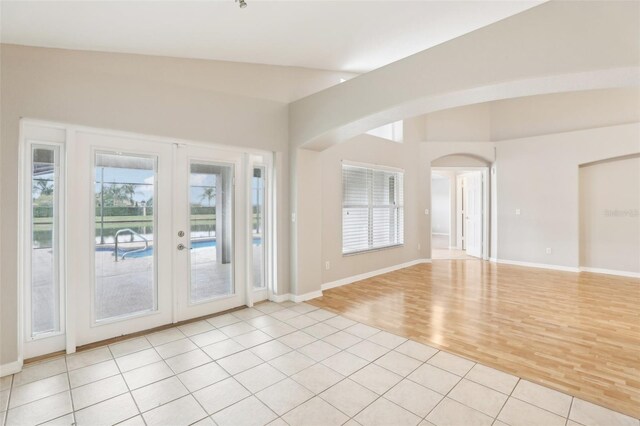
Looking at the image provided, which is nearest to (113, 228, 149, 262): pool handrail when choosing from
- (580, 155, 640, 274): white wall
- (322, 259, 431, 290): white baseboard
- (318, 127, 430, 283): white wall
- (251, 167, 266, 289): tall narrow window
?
(251, 167, 266, 289): tall narrow window

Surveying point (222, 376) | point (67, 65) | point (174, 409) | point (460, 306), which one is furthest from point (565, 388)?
point (67, 65)

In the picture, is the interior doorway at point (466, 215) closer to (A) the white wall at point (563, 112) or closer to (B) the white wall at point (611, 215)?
(A) the white wall at point (563, 112)

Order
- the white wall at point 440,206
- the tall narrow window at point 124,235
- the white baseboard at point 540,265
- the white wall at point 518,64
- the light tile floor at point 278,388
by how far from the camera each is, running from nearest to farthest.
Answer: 1. the light tile floor at point 278,388
2. the white wall at point 518,64
3. the tall narrow window at point 124,235
4. the white baseboard at point 540,265
5. the white wall at point 440,206

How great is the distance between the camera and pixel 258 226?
4.35m

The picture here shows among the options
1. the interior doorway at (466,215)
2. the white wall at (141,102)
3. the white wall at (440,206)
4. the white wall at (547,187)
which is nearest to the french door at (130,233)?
the white wall at (141,102)

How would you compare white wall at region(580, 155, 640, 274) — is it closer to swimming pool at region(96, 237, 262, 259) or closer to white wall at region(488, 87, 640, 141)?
white wall at region(488, 87, 640, 141)

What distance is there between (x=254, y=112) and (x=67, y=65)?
1958mm

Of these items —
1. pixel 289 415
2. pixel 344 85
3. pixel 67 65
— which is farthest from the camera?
pixel 344 85

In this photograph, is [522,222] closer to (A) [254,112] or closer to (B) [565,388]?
(B) [565,388]

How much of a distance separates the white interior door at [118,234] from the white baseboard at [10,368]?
435mm

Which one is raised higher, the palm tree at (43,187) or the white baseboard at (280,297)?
the palm tree at (43,187)

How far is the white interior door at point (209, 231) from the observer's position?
3572 millimetres

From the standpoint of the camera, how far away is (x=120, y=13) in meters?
→ 2.29

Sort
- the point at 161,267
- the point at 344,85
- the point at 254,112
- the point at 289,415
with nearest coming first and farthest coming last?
the point at 289,415, the point at 161,267, the point at 344,85, the point at 254,112
